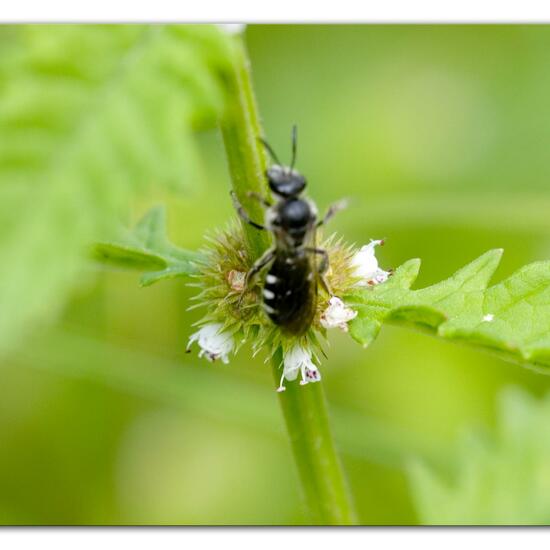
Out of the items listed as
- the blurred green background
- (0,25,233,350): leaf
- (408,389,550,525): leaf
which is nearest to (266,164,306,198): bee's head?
(0,25,233,350): leaf

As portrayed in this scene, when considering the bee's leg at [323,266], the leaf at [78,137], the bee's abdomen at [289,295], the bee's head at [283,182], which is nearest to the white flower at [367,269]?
the bee's leg at [323,266]

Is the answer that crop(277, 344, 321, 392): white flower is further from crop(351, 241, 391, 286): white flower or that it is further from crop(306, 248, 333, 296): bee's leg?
crop(351, 241, 391, 286): white flower

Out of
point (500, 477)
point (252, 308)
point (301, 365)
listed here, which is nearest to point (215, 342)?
point (252, 308)

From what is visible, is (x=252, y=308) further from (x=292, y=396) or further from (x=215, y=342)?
(x=292, y=396)

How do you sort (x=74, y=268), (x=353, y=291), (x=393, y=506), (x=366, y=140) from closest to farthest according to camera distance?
(x=74, y=268), (x=353, y=291), (x=393, y=506), (x=366, y=140)

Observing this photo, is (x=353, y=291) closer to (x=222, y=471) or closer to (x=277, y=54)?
(x=222, y=471)

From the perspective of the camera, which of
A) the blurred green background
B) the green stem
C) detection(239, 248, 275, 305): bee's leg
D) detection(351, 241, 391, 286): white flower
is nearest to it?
the green stem

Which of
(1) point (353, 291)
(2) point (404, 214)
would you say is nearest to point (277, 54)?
(2) point (404, 214)
